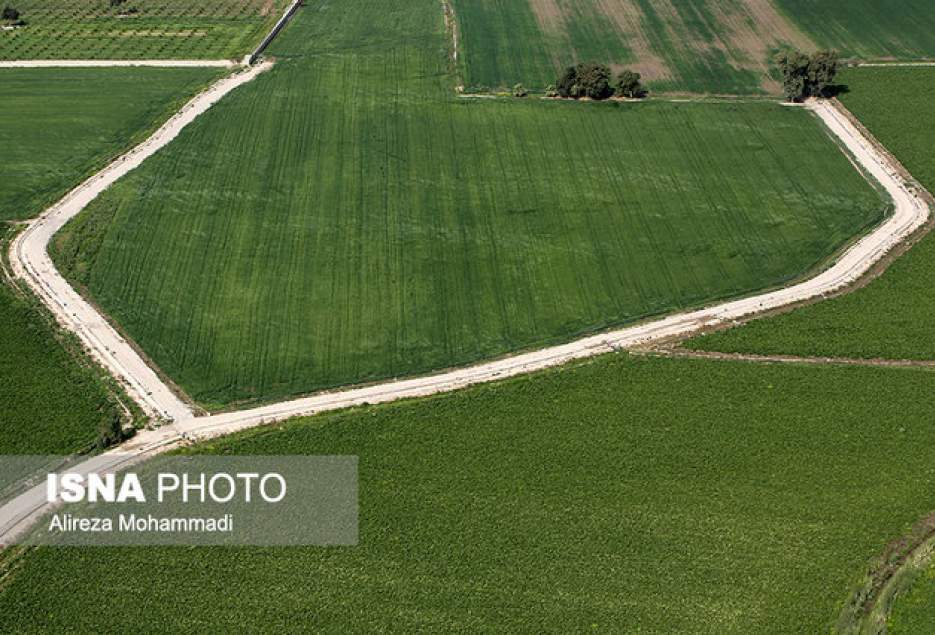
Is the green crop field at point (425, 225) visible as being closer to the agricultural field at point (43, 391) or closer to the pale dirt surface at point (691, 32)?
the agricultural field at point (43, 391)

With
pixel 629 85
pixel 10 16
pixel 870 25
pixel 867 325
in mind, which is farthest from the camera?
pixel 10 16

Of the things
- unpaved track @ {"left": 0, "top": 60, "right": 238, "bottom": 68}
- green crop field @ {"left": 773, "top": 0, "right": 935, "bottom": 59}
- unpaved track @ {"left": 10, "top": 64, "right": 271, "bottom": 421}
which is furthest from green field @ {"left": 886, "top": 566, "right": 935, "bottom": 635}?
unpaved track @ {"left": 0, "top": 60, "right": 238, "bottom": 68}

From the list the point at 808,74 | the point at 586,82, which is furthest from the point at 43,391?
the point at 808,74

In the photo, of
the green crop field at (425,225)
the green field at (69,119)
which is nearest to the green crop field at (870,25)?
the green crop field at (425,225)

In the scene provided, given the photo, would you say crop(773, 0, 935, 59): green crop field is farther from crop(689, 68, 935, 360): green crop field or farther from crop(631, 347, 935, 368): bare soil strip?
crop(631, 347, 935, 368): bare soil strip

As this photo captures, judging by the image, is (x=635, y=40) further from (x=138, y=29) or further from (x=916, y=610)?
(x=916, y=610)

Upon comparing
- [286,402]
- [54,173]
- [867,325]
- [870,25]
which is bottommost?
[867,325]

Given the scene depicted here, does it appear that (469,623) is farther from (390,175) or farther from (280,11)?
(280,11)
